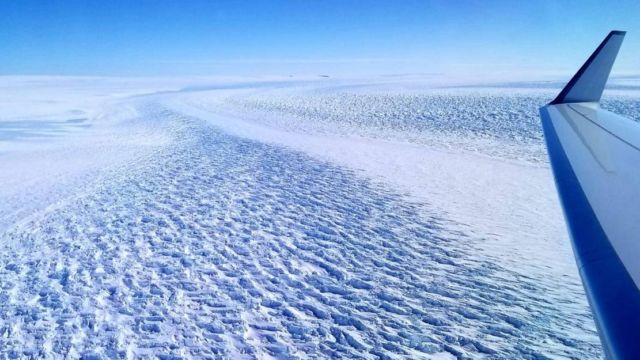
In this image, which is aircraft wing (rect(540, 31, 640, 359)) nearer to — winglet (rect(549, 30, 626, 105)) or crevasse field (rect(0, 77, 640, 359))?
winglet (rect(549, 30, 626, 105))

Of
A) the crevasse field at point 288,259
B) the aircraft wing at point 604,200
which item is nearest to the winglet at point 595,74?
the aircraft wing at point 604,200

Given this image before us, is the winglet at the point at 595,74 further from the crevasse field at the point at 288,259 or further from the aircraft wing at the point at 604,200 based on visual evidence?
the crevasse field at the point at 288,259

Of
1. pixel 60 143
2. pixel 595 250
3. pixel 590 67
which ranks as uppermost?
pixel 590 67

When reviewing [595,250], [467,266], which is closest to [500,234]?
[467,266]

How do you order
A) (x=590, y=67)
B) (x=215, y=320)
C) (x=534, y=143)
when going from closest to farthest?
(x=215, y=320)
(x=590, y=67)
(x=534, y=143)

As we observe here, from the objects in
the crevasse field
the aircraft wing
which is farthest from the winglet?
the crevasse field

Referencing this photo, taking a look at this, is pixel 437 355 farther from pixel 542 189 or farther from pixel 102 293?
pixel 542 189

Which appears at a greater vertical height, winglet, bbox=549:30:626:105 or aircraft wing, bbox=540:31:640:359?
winglet, bbox=549:30:626:105
